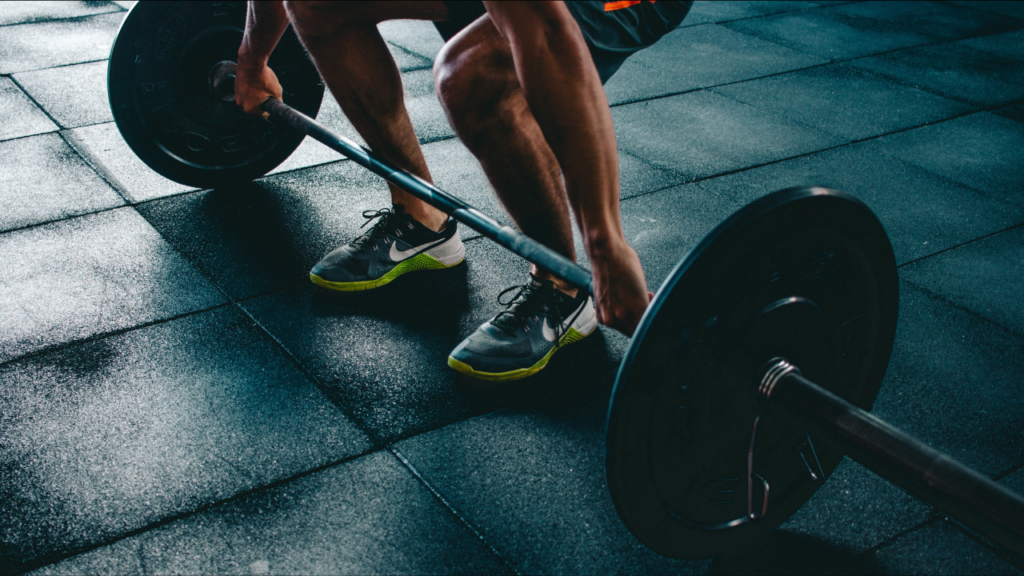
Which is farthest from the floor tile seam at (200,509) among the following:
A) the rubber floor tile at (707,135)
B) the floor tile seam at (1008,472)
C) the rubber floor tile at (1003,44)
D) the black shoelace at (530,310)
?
the rubber floor tile at (1003,44)

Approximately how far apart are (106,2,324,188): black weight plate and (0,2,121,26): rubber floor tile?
2818 millimetres

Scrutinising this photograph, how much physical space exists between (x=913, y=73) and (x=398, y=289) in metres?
3.41

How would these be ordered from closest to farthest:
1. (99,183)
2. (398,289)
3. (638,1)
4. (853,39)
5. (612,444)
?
(612,444), (638,1), (398,289), (99,183), (853,39)

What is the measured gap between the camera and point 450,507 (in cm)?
152

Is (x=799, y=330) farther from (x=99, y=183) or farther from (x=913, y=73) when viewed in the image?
(x=913, y=73)

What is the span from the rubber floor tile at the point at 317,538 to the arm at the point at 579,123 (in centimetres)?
52

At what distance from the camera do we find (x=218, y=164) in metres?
2.60

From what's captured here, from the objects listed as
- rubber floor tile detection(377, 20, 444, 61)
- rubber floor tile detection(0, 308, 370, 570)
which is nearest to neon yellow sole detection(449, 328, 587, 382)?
rubber floor tile detection(0, 308, 370, 570)

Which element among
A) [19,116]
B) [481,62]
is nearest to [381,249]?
[481,62]

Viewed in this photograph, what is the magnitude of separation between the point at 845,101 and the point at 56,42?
161 inches

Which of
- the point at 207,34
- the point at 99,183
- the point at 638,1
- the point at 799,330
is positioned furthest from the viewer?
the point at 99,183

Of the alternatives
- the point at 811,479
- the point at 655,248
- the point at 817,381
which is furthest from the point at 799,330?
the point at 655,248

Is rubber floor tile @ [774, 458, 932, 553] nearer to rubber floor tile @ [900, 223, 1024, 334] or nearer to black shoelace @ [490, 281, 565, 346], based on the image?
black shoelace @ [490, 281, 565, 346]

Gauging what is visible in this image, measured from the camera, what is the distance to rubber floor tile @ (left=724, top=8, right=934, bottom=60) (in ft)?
15.2
